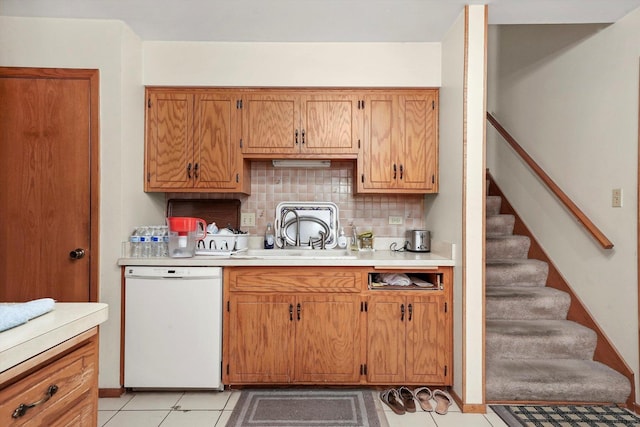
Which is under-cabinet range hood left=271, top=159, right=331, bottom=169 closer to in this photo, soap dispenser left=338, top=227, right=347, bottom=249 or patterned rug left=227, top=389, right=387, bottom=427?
soap dispenser left=338, top=227, right=347, bottom=249

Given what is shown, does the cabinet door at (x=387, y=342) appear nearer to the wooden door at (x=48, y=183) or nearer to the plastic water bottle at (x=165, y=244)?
the plastic water bottle at (x=165, y=244)

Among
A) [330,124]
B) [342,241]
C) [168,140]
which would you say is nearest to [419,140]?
[330,124]

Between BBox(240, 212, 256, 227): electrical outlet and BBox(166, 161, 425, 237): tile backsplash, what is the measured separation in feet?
0.11

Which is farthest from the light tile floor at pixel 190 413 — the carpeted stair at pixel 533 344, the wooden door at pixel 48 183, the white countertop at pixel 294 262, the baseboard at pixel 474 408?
the white countertop at pixel 294 262

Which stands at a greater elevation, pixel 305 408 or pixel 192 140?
pixel 192 140

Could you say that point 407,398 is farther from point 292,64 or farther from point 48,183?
point 48,183

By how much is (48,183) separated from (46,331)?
1971mm

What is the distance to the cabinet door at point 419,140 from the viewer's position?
282cm

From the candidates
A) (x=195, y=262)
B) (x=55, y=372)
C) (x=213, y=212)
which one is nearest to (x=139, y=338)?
(x=195, y=262)

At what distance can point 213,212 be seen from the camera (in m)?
3.10

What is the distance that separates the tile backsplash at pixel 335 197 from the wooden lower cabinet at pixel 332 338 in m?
0.81

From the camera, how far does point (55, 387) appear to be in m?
0.95

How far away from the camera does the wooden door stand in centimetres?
240

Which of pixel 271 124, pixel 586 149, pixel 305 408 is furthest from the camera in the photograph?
pixel 271 124
